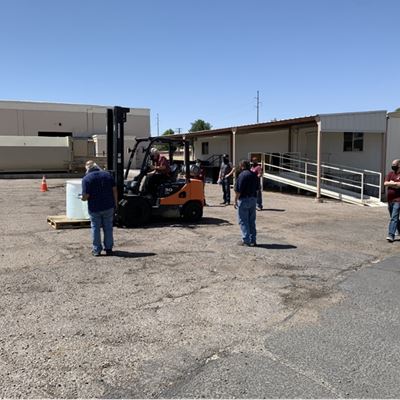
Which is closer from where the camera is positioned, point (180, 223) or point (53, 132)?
point (180, 223)

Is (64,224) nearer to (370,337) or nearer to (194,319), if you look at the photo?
(194,319)

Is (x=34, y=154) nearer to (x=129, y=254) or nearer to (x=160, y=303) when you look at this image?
(x=129, y=254)

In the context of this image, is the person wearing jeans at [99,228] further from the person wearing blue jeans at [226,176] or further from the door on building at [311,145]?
the door on building at [311,145]

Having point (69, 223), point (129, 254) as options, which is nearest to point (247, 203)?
point (129, 254)

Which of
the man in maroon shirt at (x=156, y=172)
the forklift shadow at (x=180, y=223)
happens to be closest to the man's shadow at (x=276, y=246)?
the forklift shadow at (x=180, y=223)

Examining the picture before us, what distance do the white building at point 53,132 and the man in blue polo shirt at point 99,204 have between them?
27.3m

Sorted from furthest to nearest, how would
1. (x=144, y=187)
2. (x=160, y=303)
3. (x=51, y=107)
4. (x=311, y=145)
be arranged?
1. (x=51, y=107)
2. (x=311, y=145)
3. (x=144, y=187)
4. (x=160, y=303)

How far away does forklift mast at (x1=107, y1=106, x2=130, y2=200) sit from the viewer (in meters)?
11.0

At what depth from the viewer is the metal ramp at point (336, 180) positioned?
738 inches

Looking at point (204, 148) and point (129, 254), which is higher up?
point (204, 148)

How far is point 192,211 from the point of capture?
1208 cm

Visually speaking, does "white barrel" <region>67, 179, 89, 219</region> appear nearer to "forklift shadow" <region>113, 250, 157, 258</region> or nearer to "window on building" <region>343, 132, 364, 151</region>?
"forklift shadow" <region>113, 250, 157, 258</region>

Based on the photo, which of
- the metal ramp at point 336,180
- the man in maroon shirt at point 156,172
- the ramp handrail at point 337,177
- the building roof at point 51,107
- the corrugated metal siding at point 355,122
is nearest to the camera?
the man in maroon shirt at point 156,172

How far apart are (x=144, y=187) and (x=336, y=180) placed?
1259cm
